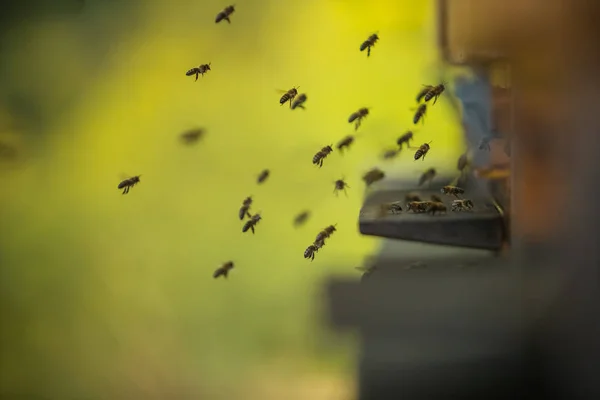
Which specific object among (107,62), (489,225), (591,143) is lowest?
(489,225)

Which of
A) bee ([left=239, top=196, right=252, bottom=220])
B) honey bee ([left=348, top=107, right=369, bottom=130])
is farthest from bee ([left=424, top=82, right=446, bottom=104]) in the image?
bee ([left=239, top=196, right=252, bottom=220])

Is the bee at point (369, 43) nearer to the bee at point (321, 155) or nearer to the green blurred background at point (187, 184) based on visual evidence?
the green blurred background at point (187, 184)

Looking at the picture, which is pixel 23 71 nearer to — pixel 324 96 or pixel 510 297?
pixel 324 96

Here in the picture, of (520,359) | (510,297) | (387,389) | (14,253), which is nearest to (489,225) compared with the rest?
(510,297)

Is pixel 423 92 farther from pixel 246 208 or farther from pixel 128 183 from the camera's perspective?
pixel 128 183

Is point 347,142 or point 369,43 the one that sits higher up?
point 369,43

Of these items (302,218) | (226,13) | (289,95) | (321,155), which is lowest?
(302,218)

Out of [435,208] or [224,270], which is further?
[224,270]

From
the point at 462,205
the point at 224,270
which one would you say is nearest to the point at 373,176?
the point at 462,205
